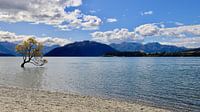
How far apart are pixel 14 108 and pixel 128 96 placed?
2233 cm

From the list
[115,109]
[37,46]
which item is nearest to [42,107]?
[115,109]

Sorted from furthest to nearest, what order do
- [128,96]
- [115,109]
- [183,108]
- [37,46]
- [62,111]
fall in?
[37,46] → [128,96] → [183,108] → [115,109] → [62,111]

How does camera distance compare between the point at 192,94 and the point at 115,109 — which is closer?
the point at 115,109

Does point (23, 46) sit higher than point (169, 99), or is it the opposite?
point (23, 46)

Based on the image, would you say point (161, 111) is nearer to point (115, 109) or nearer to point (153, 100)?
point (115, 109)

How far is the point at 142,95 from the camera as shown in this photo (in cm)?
4550

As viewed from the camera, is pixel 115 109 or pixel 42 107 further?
pixel 115 109

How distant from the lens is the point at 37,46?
127 metres

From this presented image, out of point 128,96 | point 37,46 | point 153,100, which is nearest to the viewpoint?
point 153,100

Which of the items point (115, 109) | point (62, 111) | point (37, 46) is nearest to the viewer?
point (62, 111)

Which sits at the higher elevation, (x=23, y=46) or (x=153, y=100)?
(x=23, y=46)

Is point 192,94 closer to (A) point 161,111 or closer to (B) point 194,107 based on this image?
(B) point 194,107

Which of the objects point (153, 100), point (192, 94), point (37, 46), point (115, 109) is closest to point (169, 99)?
point (153, 100)

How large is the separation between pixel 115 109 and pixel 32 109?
8262mm
